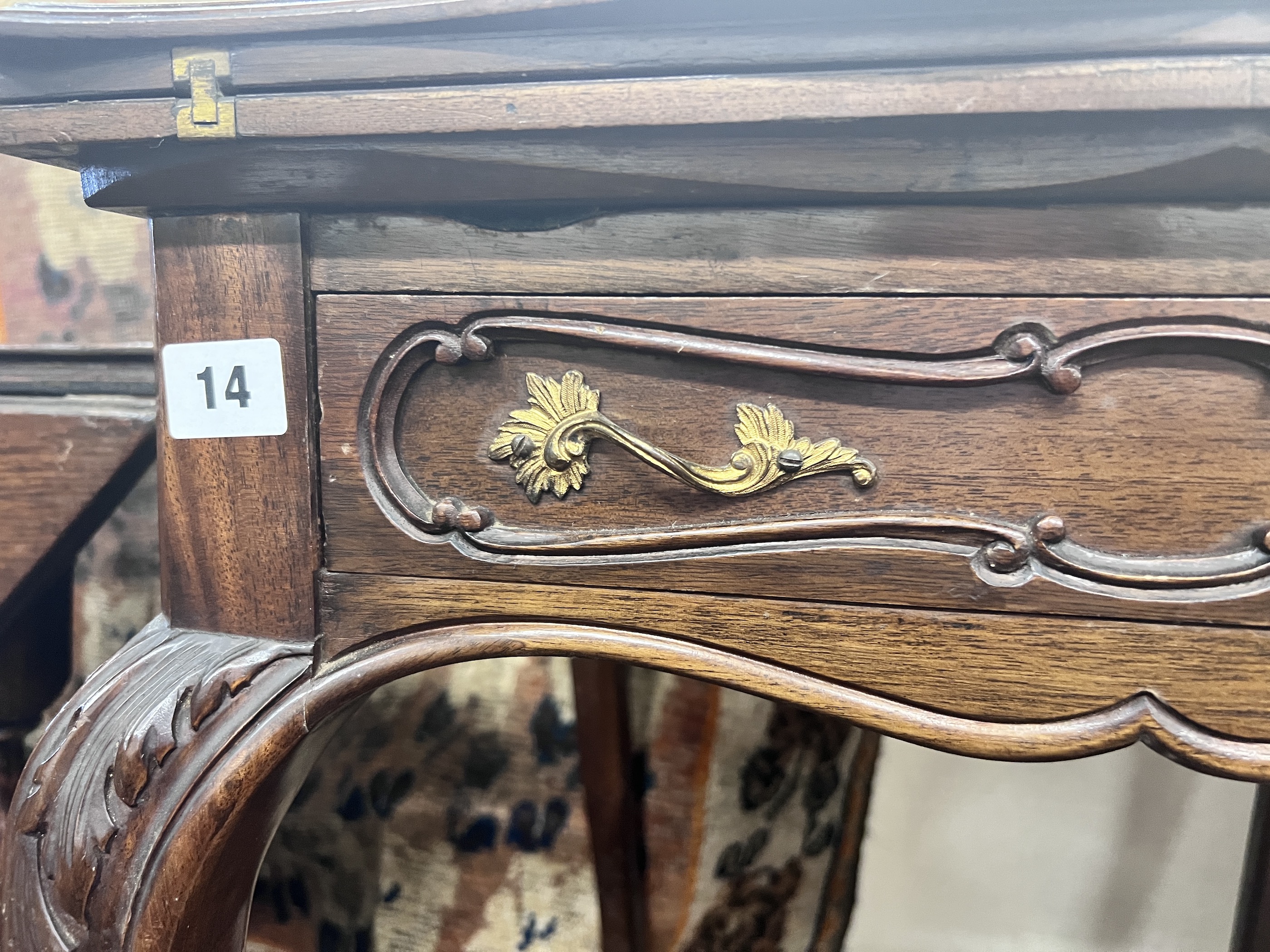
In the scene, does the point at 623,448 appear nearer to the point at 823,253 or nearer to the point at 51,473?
the point at 823,253

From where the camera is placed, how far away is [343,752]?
2.48 feet

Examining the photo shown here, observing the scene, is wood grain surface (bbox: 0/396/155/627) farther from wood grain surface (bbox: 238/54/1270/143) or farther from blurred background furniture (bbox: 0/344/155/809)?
wood grain surface (bbox: 238/54/1270/143)

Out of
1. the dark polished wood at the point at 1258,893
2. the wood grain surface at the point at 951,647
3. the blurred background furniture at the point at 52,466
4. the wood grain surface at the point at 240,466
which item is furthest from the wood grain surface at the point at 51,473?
the dark polished wood at the point at 1258,893

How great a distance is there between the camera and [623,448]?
0.35 metres

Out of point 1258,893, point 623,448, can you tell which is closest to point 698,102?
point 623,448

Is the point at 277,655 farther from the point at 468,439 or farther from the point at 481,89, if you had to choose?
the point at 481,89

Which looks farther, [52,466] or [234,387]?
[52,466]

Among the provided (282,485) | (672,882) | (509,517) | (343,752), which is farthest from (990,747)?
(343,752)

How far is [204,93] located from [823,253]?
0.27 meters

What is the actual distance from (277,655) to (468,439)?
0.47 feet

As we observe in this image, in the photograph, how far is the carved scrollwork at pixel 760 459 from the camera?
12.2 inches

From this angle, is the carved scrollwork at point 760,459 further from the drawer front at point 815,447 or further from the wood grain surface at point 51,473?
the wood grain surface at point 51,473

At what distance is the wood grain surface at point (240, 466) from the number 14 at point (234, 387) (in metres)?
0.02

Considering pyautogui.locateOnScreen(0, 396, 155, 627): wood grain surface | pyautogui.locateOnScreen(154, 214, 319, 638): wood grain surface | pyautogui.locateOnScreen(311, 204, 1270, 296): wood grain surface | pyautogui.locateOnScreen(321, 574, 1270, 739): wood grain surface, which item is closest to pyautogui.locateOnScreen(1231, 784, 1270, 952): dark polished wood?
pyautogui.locateOnScreen(321, 574, 1270, 739): wood grain surface
